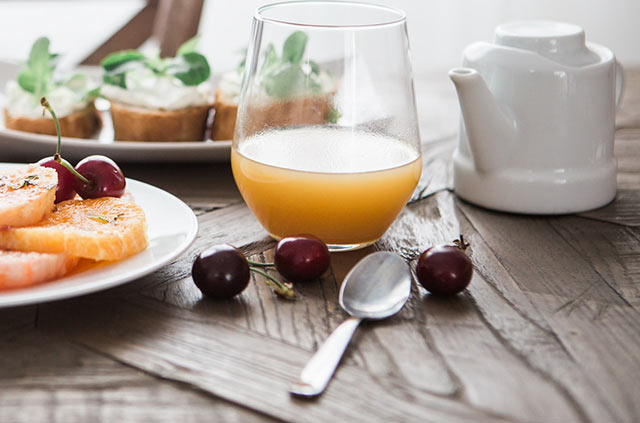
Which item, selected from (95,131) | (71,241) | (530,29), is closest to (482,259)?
(530,29)

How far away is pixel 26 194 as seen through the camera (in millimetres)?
822

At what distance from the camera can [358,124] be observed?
36.6 inches

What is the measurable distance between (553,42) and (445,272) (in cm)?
48

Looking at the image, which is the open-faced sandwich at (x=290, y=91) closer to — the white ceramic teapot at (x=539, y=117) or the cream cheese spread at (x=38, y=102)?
the white ceramic teapot at (x=539, y=117)

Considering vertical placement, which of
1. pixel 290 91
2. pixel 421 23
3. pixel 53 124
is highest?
pixel 290 91

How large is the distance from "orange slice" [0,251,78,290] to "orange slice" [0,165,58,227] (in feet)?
0.14

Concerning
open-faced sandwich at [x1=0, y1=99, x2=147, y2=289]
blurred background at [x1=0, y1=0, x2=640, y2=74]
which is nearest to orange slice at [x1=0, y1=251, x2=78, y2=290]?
open-faced sandwich at [x1=0, y1=99, x2=147, y2=289]

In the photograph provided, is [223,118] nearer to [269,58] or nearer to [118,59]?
[118,59]

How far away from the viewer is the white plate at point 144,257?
0.72 metres

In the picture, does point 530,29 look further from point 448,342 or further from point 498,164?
point 448,342

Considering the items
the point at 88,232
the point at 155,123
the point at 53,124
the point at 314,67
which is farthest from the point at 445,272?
the point at 53,124

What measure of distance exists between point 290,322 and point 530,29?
0.66 metres

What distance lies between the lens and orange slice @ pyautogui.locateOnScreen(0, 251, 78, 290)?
2.42 ft

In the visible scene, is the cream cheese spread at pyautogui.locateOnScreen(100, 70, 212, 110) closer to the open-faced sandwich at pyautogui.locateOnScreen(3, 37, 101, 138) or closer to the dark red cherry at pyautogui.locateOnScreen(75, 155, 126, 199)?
the open-faced sandwich at pyautogui.locateOnScreen(3, 37, 101, 138)
